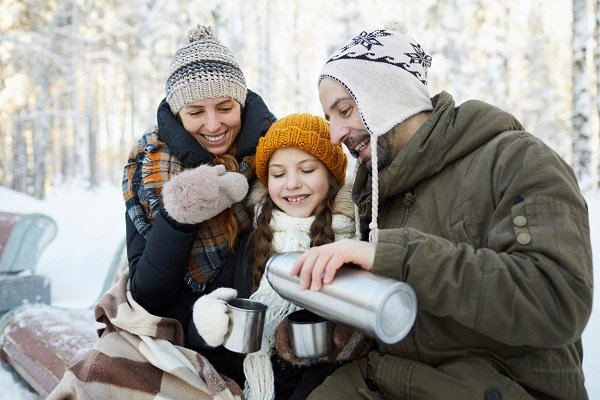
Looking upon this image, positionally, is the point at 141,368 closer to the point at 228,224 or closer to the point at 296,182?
the point at 228,224

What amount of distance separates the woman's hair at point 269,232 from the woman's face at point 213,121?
459 mm

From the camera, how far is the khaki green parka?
4.36 ft

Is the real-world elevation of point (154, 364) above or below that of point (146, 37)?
below

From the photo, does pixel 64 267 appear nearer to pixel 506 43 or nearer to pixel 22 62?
pixel 22 62

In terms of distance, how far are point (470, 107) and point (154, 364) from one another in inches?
69.1

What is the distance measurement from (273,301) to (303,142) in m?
0.76

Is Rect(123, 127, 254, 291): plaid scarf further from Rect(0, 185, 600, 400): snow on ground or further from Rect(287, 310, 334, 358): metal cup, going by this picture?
Rect(0, 185, 600, 400): snow on ground

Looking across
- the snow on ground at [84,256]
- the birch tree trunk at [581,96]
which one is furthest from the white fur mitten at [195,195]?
the birch tree trunk at [581,96]

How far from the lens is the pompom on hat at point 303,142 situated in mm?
2324

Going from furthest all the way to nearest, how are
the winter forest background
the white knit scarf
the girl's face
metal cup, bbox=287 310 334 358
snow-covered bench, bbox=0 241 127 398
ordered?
the winter forest background, snow-covered bench, bbox=0 241 127 398, the girl's face, the white knit scarf, metal cup, bbox=287 310 334 358

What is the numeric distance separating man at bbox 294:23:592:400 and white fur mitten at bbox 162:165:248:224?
0.59 meters

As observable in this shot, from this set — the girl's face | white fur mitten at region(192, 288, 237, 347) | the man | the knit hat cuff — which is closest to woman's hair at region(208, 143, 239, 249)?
the girl's face

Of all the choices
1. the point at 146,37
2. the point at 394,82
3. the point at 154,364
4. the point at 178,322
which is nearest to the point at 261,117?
the point at 394,82

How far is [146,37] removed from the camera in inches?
611
